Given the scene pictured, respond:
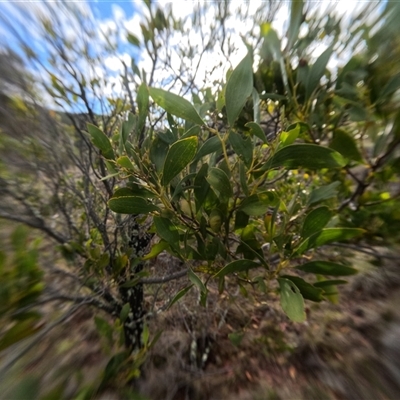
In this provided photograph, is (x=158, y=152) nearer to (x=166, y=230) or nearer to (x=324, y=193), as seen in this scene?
(x=166, y=230)

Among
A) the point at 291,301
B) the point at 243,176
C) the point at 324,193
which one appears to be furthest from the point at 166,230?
the point at 324,193

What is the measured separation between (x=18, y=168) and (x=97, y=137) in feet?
3.38

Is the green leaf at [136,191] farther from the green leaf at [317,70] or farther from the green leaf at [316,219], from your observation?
the green leaf at [317,70]

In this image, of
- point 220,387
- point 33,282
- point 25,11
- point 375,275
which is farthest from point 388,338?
point 25,11

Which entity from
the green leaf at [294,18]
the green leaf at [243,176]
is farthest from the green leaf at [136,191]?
the green leaf at [294,18]

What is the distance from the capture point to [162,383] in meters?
1.31

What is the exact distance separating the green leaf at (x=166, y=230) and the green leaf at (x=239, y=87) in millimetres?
263

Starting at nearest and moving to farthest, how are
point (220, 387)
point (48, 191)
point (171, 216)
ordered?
point (171, 216), point (220, 387), point (48, 191)

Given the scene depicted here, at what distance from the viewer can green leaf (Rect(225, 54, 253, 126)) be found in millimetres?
545

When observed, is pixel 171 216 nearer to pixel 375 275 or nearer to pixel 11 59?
pixel 11 59

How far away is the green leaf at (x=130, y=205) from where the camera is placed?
60 centimetres

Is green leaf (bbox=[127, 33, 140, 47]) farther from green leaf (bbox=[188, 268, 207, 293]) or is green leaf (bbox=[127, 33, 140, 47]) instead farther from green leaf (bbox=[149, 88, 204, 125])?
green leaf (bbox=[188, 268, 207, 293])

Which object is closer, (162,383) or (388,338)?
(388,338)

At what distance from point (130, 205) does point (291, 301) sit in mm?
411
